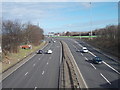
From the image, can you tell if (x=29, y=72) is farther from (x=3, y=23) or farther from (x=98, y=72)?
(x=3, y=23)

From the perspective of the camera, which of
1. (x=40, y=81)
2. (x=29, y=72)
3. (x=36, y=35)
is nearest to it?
(x=40, y=81)

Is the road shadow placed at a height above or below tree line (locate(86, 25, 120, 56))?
below

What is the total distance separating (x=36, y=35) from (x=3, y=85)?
55534 mm

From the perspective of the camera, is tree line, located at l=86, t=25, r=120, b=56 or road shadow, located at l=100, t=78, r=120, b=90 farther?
tree line, located at l=86, t=25, r=120, b=56

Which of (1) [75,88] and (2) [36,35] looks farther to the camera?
(2) [36,35]

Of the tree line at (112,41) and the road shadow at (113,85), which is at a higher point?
the tree line at (112,41)

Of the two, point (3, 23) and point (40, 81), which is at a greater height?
point (3, 23)

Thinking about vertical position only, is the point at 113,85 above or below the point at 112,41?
below

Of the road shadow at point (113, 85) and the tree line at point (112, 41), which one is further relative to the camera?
the tree line at point (112, 41)

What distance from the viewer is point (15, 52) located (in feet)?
169

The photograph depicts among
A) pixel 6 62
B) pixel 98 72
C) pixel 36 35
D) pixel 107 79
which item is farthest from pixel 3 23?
pixel 107 79

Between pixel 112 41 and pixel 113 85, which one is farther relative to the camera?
pixel 112 41

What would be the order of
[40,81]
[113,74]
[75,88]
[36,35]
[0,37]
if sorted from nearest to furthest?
[75,88] → [40,81] → [113,74] → [0,37] → [36,35]

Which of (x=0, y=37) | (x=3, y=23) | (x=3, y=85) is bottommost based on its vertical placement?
(x=3, y=85)
